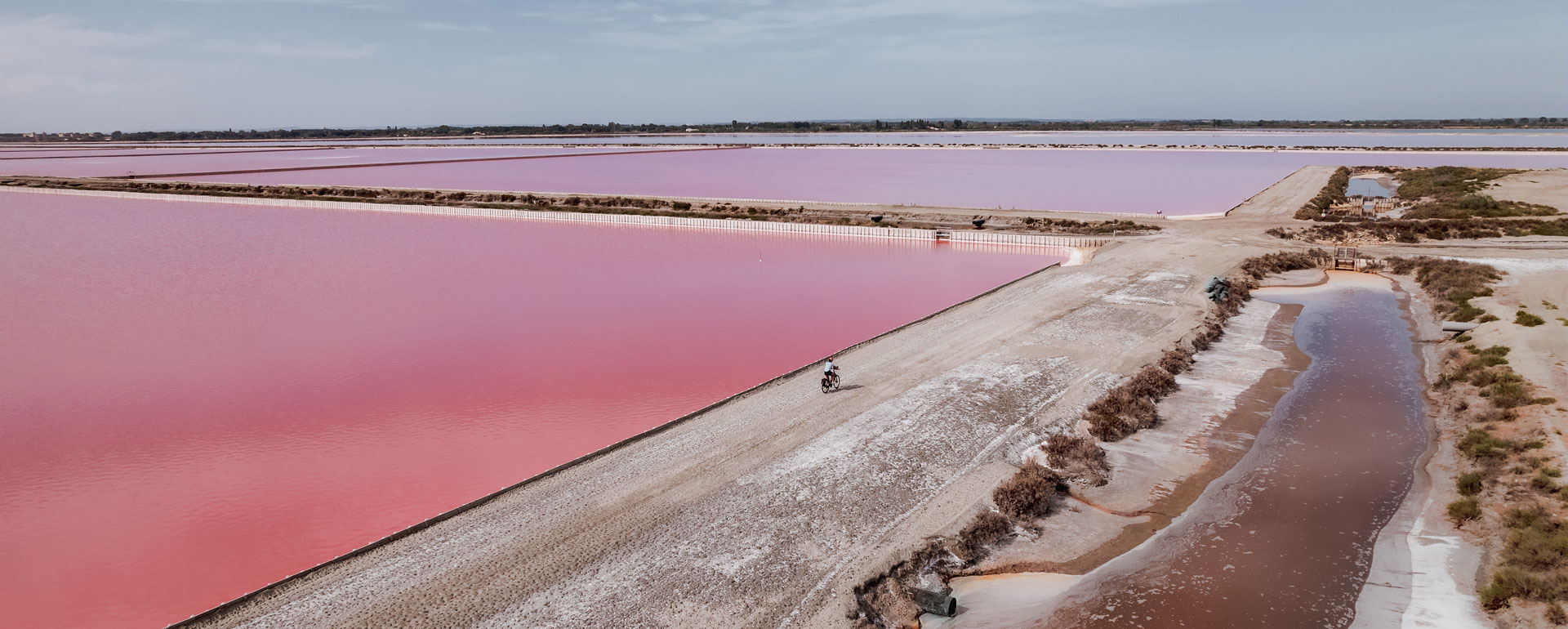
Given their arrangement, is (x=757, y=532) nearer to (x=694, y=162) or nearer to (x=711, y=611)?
(x=711, y=611)

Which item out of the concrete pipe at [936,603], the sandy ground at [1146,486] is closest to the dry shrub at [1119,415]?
the sandy ground at [1146,486]

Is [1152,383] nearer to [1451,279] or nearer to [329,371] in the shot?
[1451,279]

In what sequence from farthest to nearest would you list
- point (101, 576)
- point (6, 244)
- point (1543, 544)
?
point (6, 244), point (101, 576), point (1543, 544)

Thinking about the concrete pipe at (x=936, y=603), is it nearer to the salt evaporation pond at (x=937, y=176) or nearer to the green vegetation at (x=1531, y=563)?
the green vegetation at (x=1531, y=563)

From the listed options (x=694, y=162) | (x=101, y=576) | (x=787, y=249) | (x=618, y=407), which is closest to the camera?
(x=101, y=576)

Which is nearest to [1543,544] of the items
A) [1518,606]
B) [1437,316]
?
[1518,606]

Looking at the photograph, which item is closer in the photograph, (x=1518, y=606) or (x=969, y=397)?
(x=1518, y=606)

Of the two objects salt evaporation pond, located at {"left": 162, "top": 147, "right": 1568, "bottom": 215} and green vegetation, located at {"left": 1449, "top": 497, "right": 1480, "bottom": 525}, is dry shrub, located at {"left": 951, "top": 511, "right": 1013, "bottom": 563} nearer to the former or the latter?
green vegetation, located at {"left": 1449, "top": 497, "right": 1480, "bottom": 525}
